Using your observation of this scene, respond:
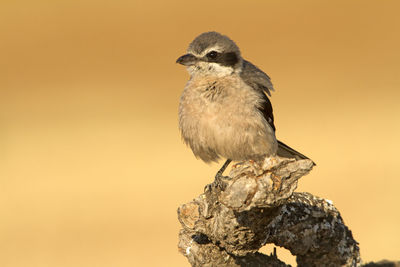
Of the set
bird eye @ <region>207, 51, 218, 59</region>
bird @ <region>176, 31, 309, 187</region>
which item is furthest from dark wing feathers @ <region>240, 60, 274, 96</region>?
bird eye @ <region>207, 51, 218, 59</region>

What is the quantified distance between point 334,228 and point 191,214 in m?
1.18

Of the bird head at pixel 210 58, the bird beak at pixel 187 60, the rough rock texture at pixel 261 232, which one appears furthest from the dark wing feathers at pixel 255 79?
the rough rock texture at pixel 261 232

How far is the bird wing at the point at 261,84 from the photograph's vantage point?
20.1 feet

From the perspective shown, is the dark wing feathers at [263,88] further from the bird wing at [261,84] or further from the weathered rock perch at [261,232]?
the weathered rock perch at [261,232]

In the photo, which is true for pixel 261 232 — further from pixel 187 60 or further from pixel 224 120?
pixel 187 60

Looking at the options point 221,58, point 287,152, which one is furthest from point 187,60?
point 287,152

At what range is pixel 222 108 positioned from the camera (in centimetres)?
559

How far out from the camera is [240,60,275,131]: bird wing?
20.1ft

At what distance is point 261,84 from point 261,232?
2.71 m

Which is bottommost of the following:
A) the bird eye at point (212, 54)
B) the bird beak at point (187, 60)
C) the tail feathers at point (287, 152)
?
the tail feathers at point (287, 152)

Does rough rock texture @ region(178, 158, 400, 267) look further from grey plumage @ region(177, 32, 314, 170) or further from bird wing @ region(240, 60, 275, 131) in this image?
bird wing @ region(240, 60, 275, 131)

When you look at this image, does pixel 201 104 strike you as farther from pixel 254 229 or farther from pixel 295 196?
pixel 254 229

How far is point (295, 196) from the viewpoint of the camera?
14.6 feet

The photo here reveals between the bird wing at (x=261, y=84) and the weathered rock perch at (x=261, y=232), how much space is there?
1829 millimetres
